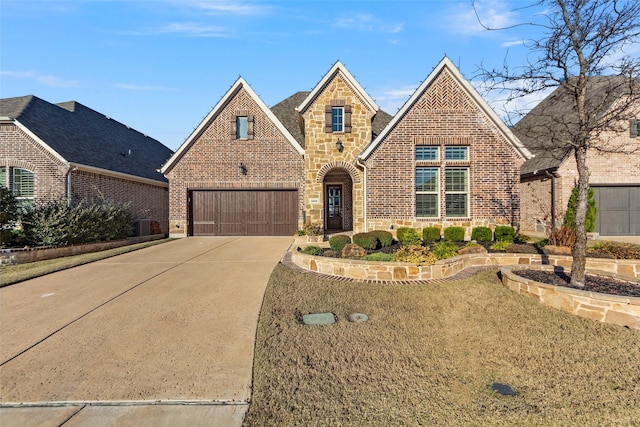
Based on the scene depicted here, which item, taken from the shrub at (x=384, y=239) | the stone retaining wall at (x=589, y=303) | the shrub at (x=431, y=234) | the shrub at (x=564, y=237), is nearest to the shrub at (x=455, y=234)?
the shrub at (x=431, y=234)

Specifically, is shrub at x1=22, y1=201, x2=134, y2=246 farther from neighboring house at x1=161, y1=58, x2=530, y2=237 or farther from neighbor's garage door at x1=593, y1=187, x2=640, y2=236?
neighbor's garage door at x1=593, y1=187, x2=640, y2=236

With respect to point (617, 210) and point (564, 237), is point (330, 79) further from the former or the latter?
point (617, 210)

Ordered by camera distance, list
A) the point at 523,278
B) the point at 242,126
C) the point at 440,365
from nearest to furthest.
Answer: the point at 440,365 < the point at 523,278 < the point at 242,126

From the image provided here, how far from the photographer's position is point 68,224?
10.7 meters

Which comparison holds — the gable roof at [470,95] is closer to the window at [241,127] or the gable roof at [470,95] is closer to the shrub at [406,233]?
the shrub at [406,233]

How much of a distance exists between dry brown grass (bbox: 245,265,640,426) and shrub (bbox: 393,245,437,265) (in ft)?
4.39

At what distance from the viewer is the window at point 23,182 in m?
13.4

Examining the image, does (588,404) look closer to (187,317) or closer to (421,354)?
(421,354)

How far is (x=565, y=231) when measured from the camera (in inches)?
360

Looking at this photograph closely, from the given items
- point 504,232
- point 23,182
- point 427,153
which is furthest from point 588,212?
point 23,182

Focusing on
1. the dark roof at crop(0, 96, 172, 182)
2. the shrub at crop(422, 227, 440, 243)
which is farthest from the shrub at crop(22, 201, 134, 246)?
the shrub at crop(422, 227, 440, 243)

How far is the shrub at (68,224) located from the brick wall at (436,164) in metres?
10.6

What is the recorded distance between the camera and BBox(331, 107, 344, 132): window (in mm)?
13766

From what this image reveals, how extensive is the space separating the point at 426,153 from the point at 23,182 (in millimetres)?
17795
